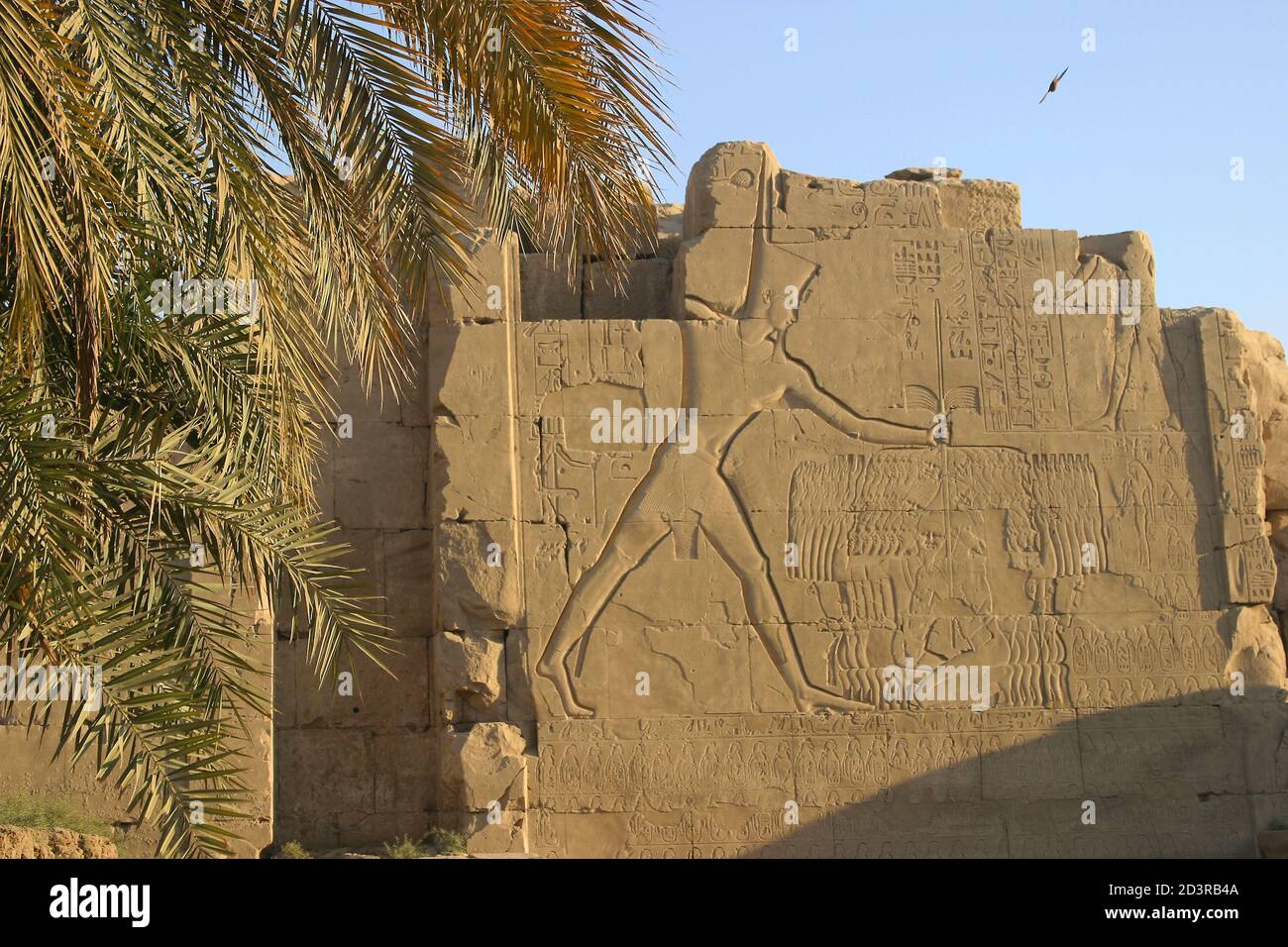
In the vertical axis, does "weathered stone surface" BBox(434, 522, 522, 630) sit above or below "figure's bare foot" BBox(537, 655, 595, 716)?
above

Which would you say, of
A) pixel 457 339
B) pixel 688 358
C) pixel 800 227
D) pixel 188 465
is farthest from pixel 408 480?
pixel 188 465

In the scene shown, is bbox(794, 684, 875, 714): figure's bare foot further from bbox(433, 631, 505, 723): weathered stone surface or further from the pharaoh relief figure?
bbox(433, 631, 505, 723): weathered stone surface

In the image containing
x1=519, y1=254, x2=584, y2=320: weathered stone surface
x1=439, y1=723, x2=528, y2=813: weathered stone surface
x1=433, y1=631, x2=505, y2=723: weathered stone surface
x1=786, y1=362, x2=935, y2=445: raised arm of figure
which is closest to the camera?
x1=439, y1=723, x2=528, y2=813: weathered stone surface

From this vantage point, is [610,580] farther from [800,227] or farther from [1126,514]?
[1126,514]

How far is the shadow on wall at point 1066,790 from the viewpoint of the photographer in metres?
9.89

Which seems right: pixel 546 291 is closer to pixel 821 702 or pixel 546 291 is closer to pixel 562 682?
pixel 562 682

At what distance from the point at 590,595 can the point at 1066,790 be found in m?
3.42

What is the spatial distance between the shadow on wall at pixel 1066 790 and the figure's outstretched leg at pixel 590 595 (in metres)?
1.26

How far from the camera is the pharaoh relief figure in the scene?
→ 396 inches

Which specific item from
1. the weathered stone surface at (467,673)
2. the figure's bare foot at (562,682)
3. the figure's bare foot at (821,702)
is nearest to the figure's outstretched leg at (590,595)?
the figure's bare foot at (562,682)

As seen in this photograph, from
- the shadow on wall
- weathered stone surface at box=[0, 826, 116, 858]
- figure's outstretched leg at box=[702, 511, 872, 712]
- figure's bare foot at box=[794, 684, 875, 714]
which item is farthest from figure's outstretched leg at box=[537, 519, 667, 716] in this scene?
weathered stone surface at box=[0, 826, 116, 858]
